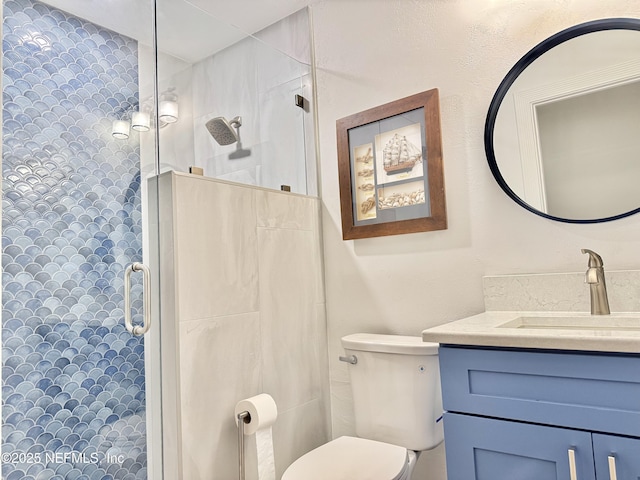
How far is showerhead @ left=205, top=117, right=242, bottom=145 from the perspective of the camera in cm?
175

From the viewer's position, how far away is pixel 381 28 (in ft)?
6.73

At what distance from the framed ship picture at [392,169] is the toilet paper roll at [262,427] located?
0.86 m

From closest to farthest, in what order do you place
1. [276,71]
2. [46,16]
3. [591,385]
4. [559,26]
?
[591,385] → [46,16] → [559,26] → [276,71]

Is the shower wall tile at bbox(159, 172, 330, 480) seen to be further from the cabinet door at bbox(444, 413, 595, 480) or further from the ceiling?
the cabinet door at bbox(444, 413, 595, 480)

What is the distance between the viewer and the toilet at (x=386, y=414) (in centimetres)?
149

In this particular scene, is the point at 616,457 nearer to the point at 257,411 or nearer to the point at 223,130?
the point at 257,411

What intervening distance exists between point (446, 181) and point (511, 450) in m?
1.05

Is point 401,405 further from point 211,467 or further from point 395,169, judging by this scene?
point 395,169

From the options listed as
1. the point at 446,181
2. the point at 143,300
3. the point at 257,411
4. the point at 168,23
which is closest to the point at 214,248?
the point at 143,300

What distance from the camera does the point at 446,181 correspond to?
1.81m

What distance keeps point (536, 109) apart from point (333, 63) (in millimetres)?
1053

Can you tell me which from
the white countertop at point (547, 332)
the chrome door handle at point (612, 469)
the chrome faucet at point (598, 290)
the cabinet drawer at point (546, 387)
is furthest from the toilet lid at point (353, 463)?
the chrome faucet at point (598, 290)

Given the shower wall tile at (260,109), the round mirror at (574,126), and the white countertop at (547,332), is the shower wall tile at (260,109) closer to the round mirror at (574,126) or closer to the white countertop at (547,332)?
the round mirror at (574,126)

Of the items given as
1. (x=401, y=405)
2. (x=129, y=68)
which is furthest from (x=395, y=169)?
(x=129, y=68)
